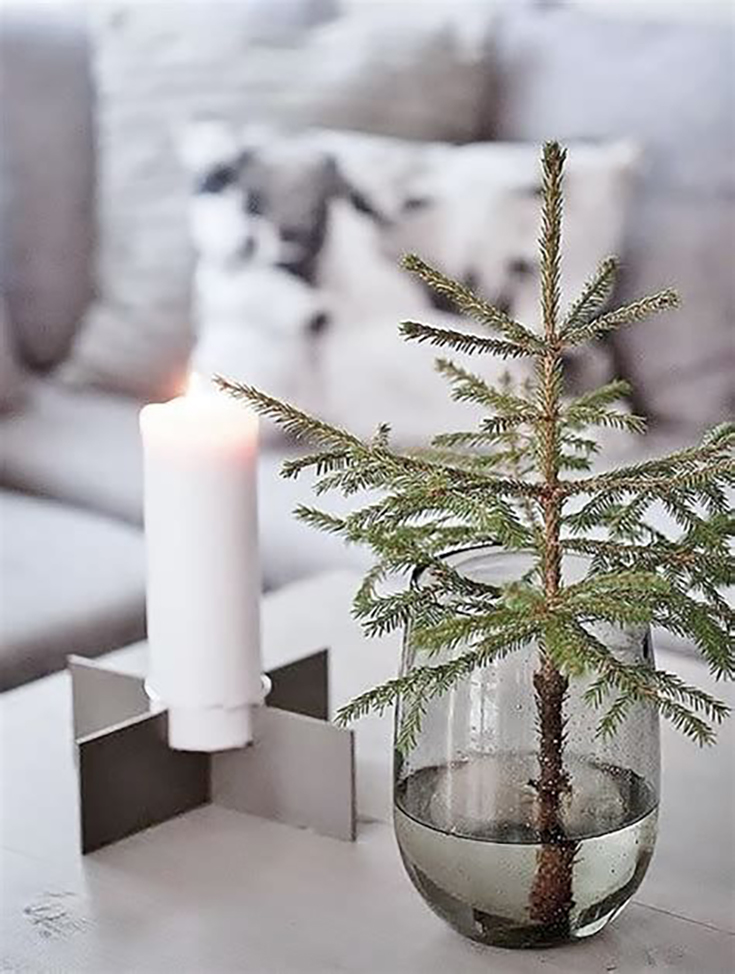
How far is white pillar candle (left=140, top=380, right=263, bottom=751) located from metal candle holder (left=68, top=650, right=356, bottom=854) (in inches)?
0.7

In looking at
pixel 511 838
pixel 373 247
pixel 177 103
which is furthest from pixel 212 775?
pixel 177 103

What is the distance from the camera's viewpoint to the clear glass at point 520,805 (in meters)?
0.98

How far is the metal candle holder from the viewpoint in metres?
1.17

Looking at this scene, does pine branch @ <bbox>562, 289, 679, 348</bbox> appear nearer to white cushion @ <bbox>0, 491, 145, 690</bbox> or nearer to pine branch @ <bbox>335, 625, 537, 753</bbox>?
pine branch @ <bbox>335, 625, 537, 753</bbox>

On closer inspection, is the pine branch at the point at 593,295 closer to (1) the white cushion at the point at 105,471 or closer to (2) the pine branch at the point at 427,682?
(2) the pine branch at the point at 427,682

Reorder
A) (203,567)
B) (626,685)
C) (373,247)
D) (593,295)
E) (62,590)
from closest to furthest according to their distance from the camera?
(626,685) < (593,295) < (203,567) < (62,590) < (373,247)

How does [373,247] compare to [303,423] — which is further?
[373,247]

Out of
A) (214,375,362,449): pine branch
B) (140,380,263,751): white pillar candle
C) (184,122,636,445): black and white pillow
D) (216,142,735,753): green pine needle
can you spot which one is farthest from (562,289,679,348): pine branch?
(184,122,636,445): black and white pillow

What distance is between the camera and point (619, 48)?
2.39m

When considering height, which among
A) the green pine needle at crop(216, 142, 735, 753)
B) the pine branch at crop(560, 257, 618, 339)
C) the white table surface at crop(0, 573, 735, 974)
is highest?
the pine branch at crop(560, 257, 618, 339)

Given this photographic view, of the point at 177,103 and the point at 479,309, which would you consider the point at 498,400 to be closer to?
the point at 479,309

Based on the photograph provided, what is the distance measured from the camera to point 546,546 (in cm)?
99

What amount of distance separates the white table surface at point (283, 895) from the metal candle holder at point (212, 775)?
1cm

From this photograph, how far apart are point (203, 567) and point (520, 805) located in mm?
294
